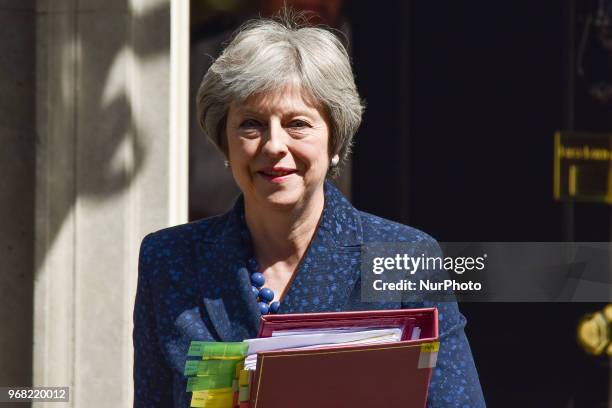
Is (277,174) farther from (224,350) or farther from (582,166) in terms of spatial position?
(582,166)

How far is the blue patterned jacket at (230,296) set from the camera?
2557mm

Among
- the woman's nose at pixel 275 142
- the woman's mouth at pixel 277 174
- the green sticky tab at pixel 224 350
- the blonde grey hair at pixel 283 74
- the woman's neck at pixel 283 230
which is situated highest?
the blonde grey hair at pixel 283 74

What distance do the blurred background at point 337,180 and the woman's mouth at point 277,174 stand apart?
99.9 inches

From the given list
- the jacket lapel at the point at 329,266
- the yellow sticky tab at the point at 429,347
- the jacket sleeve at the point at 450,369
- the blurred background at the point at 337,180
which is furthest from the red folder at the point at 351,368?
the blurred background at the point at 337,180

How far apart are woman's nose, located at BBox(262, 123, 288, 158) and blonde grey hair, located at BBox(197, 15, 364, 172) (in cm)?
9

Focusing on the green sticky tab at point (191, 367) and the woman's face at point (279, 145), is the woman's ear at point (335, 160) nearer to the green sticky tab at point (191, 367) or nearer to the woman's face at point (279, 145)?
the woman's face at point (279, 145)

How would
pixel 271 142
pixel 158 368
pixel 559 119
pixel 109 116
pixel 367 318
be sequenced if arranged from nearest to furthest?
pixel 367 318 → pixel 271 142 → pixel 158 368 → pixel 109 116 → pixel 559 119

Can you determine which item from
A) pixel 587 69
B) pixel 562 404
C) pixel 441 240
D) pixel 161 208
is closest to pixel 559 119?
pixel 587 69

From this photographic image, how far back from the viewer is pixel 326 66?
2584mm

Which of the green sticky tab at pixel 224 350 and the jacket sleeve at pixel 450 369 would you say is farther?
the jacket sleeve at pixel 450 369

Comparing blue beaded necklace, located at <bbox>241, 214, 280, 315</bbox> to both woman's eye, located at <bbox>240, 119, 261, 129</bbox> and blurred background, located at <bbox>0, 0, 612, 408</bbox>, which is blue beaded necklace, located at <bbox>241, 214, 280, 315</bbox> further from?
blurred background, located at <bbox>0, 0, 612, 408</bbox>

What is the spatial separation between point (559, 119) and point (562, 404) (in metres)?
1.67

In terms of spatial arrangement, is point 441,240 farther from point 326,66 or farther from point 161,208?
point 326,66

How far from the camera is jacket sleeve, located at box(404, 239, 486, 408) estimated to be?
8.29 ft
